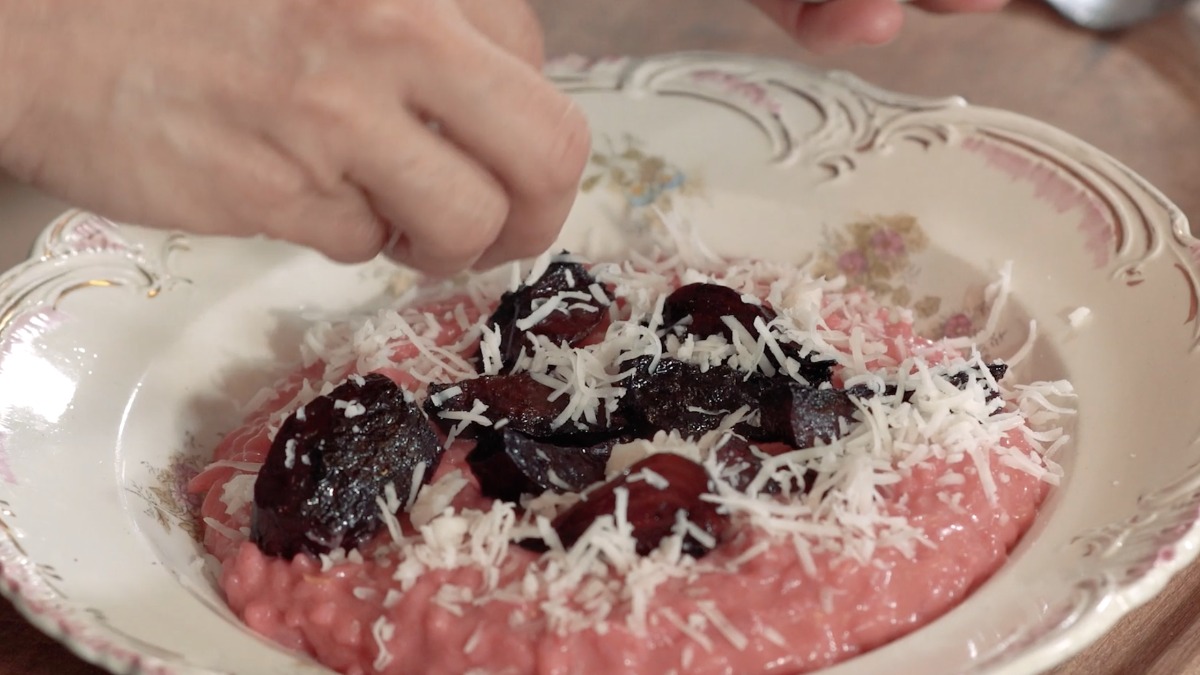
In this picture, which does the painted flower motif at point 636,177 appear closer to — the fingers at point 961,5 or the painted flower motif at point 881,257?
the painted flower motif at point 881,257

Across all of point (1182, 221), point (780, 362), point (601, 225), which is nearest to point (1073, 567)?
point (780, 362)

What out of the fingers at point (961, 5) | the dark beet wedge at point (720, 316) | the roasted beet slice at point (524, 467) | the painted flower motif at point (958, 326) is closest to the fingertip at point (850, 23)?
the fingers at point (961, 5)

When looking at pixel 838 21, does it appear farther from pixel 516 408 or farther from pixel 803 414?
pixel 516 408

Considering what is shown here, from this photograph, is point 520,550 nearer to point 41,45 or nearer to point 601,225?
point 41,45

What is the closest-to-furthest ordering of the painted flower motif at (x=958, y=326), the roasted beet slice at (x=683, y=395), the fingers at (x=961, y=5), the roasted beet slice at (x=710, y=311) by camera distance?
the roasted beet slice at (x=683, y=395) < the roasted beet slice at (x=710, y=311) < the painted flower motif at (x=958, y=326) < the fingers at (x=961, y=5)

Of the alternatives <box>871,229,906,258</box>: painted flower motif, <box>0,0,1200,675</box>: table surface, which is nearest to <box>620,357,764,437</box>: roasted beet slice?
<box>871,229,906,258</box>: painted flower motif
